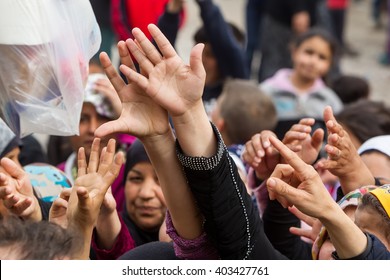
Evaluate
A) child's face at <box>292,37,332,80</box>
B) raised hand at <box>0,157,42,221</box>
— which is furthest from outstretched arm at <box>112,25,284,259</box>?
child's face at <box>292,37,332,80</box>

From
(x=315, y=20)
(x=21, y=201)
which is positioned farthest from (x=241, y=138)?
(x=315, y=20)

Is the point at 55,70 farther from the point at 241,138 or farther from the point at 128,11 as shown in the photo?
the point at 128,11

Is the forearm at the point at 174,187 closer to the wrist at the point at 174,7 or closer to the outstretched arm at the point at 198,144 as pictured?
the outstretched arm at the point at 198,144

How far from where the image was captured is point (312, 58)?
4848 millimetres

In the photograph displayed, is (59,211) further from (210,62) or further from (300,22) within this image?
(300,22)

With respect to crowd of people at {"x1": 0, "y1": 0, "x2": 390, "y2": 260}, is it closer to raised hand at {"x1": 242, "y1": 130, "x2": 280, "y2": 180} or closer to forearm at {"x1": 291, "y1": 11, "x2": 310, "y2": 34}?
raised hand at {"x1": 242, "y1": 130, "x2": 280, "y2": 180}

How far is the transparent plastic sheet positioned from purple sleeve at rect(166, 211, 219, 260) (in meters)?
0.49

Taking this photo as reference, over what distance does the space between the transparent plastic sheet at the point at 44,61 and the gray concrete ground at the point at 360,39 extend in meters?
5.15

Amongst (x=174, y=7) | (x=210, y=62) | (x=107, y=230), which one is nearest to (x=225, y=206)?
(x=107, y=230)

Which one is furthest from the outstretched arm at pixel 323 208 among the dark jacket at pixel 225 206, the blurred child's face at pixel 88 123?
the blurred child's face at pixel 88 123

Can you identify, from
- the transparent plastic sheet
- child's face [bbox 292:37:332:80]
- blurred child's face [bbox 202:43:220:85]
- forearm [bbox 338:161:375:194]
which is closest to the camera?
the transparent plastic sheet

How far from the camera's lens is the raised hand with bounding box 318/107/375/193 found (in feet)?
7.24

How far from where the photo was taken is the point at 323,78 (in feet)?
16.5

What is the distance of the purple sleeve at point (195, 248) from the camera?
2.04 metres
